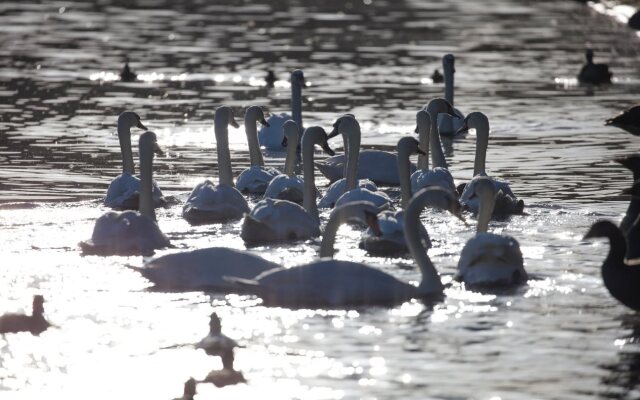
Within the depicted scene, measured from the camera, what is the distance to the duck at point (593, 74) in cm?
3106

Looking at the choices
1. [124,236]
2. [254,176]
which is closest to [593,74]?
[254,176]

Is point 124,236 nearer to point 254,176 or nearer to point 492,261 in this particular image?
point 492,261

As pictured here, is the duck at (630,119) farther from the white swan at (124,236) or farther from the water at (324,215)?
the white swan at (124,236)

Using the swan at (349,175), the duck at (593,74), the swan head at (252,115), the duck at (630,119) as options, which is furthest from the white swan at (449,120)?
the swan at (349,175)

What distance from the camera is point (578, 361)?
11102mm

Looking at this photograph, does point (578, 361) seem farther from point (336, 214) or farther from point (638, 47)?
point (638, 47)

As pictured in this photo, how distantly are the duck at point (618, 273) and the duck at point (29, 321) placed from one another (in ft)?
14.1

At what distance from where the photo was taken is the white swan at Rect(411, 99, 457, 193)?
17.3 meters

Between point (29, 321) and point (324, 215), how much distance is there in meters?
5.74

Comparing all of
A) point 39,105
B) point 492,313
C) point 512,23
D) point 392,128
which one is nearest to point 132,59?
point 39,105

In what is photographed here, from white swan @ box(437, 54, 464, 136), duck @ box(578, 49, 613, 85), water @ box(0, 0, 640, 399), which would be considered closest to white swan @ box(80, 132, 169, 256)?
water @ box(0, 0, 640, 399)

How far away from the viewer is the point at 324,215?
17109mm

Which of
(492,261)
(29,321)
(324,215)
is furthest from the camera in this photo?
(324,215)

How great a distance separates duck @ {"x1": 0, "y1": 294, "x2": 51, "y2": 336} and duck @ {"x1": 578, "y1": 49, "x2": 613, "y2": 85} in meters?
20.7
